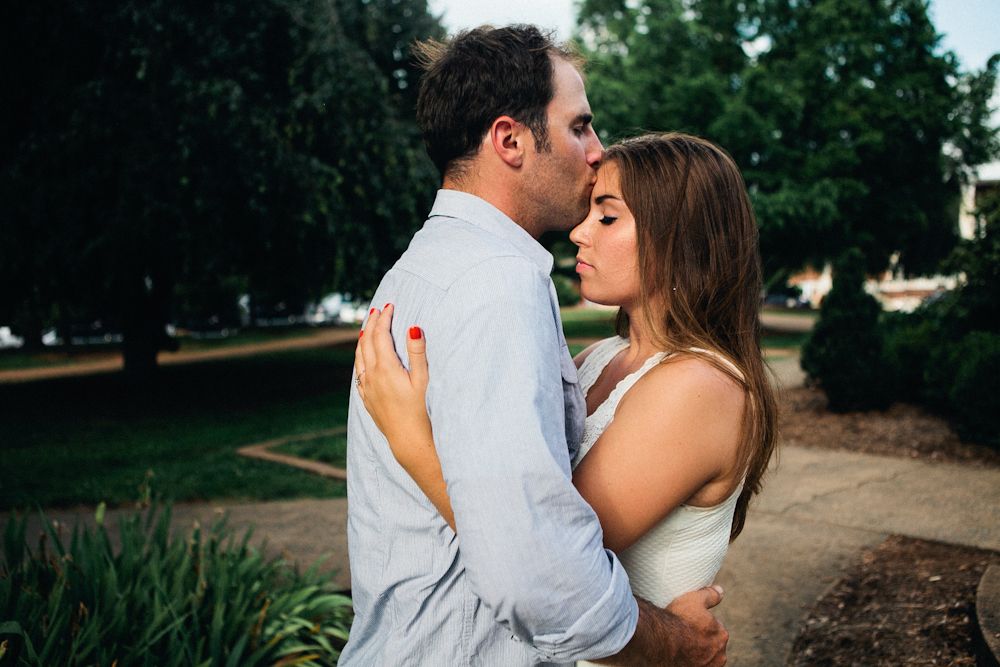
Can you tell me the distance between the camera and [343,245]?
1096 cm

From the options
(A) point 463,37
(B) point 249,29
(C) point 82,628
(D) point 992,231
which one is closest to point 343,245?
(B) point 249,29

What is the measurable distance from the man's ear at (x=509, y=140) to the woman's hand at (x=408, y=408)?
1.39 feet

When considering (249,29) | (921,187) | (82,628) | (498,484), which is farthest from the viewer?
(921,187)

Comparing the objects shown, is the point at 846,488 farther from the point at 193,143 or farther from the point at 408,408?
the point at 193,143

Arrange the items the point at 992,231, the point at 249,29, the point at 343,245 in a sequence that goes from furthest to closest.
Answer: the point at 343,245 → the point at 249,29 → the point at 992,231

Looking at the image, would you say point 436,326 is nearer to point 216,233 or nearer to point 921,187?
point 216,233

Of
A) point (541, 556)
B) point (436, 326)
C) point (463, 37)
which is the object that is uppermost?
point (463, 37)

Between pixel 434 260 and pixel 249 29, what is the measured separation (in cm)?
1009

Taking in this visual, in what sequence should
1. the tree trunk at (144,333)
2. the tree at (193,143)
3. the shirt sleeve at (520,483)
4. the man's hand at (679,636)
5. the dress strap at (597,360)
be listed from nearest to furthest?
1. the shirt sleeve at (520,483)
2. the man's hand at (679,636)
3. the dress strap at (597,360)
4. the tree at (193,143)
5. the tree trunk at (144,333)

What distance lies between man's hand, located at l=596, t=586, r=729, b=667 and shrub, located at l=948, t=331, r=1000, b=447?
6513 millimetres

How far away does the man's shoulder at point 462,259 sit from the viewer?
130cm

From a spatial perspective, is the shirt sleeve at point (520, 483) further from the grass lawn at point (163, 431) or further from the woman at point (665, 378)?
the grass lawn at point (163, 431)

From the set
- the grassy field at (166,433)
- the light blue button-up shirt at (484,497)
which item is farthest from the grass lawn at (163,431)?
the light blue button-up shirt at (484,497)

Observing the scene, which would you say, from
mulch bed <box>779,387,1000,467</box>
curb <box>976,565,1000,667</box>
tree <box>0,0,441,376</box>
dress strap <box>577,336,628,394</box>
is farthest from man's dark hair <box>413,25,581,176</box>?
tree <box>0,0,441,376</box>
